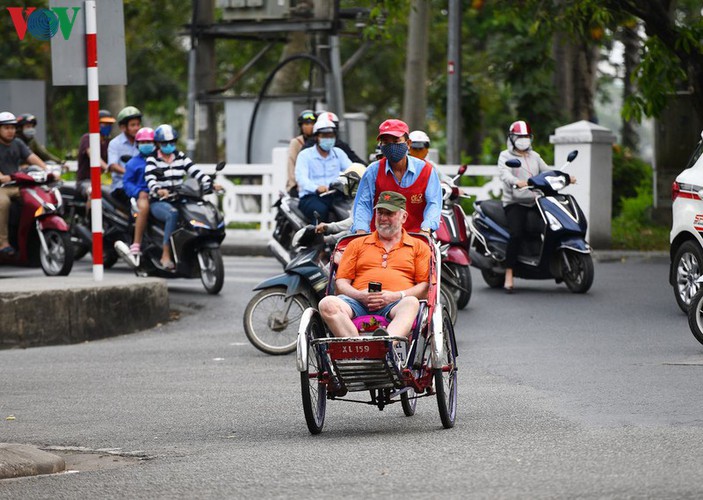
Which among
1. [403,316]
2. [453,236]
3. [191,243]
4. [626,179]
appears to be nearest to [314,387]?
[403,316]

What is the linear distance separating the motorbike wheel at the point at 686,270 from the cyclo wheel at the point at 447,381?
525 centimetres

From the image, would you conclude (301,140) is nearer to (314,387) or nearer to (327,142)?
(327,142)

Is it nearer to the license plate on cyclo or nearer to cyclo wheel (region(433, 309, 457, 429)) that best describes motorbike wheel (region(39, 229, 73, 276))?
cyclo wheel (region(433, 309, 457, 429))

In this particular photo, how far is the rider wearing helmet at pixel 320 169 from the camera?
48.8ft

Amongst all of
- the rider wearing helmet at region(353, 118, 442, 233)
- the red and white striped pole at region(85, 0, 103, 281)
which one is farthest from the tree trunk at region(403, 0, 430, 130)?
the rider wearing helmet at region(353, 118, 442, 233)

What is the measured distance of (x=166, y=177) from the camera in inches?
672

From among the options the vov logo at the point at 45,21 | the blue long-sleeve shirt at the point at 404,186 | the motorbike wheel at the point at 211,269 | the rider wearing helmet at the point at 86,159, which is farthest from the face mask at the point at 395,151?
the rider wearing helmet at the point at 86,159

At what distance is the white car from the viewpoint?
13635 mm

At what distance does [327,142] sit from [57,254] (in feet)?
14.5

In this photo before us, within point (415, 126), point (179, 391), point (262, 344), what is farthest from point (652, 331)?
point (415, 126)

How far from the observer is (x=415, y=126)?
32.7m

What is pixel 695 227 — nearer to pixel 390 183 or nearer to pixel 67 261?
pixel 390 183

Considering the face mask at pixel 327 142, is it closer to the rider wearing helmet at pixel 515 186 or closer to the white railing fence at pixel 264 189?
the rider wearing helmet at pixel 515 186

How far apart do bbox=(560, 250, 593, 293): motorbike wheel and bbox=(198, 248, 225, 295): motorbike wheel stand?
3779 millimetres
